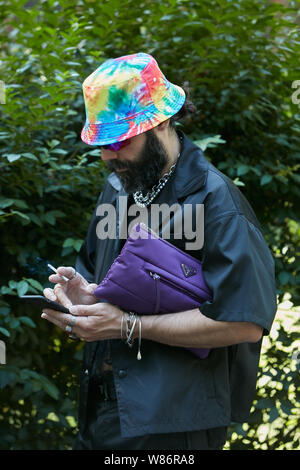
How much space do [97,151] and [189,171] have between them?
90 centimetres

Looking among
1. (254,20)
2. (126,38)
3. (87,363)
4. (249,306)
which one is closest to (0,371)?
(87,363)

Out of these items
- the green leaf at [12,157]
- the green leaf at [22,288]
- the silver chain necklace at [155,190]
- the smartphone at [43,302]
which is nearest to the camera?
the smartphone at [43,302]

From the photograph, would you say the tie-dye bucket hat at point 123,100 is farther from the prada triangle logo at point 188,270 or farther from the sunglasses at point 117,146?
the prada triangle logo at point 188,270

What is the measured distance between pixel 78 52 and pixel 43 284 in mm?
1363

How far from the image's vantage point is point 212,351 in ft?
6.81

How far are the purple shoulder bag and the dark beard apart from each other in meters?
0.27

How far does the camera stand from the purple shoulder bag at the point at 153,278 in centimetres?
191

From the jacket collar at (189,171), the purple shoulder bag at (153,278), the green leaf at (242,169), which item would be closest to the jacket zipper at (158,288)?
the purple shoulder bag at (153,278)

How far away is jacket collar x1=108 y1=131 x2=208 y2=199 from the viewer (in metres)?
2.06

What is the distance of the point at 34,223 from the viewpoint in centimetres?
300

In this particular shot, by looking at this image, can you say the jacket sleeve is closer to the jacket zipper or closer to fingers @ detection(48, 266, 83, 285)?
the jacket zipper

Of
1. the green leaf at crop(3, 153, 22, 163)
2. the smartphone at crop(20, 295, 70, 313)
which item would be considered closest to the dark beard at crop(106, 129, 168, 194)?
the smartphone at crop(20, 295, 70, 313)
